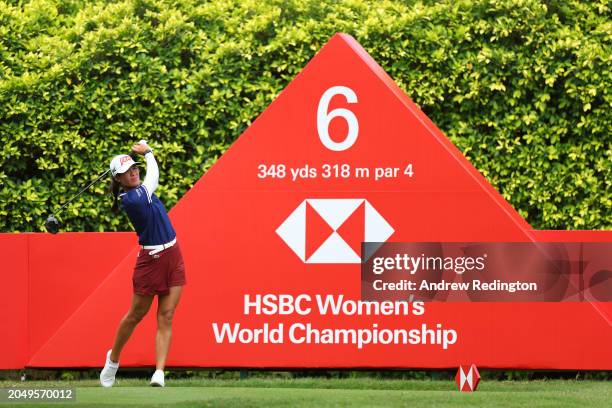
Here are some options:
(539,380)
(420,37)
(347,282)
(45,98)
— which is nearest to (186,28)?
(45,98)

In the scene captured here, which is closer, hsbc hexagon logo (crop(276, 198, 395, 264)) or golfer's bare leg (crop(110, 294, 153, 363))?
golfer's bare leg (crop(110, 294, 153, 363))

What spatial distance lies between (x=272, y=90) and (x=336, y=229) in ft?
7.04

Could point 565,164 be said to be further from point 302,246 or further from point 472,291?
point 302,246

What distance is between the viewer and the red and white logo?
9688mm

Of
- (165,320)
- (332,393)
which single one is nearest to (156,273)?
(165,320)

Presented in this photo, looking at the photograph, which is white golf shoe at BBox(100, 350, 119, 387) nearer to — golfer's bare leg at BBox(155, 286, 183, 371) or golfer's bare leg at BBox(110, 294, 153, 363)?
golfer's bare leg at BBox(110, 294, 153, 363)

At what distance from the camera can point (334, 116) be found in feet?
36.4

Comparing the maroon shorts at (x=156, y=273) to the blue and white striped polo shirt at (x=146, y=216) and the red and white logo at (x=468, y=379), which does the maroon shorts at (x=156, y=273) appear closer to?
the blue and white striped polo shirt at (x=146, y=216)

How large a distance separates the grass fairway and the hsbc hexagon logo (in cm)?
119

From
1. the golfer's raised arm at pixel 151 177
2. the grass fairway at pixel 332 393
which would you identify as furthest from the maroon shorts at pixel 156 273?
Answer: the grass fairway at pixel 332 393

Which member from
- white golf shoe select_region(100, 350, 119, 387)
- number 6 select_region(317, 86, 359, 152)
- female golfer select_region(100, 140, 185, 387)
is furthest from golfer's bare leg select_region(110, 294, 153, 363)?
number 6 select_region(317, 86, 359, 152)

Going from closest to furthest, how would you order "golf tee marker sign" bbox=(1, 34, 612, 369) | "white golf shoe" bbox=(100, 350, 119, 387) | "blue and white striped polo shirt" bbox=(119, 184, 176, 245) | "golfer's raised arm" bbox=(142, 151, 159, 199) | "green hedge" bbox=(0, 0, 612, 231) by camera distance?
"blue and white striped polo shirt" bbox=(119, 184, 176, 245) < "golfer's raised arm" bbox=(142, 151, 159, 199) < "white golf shoe" bbox=(100, 350, 119, 387) < "golf tee marker sign" bbox=(1, 34, 612, 369) < "green hedge" bbox=(0, 0, 612, 231)
